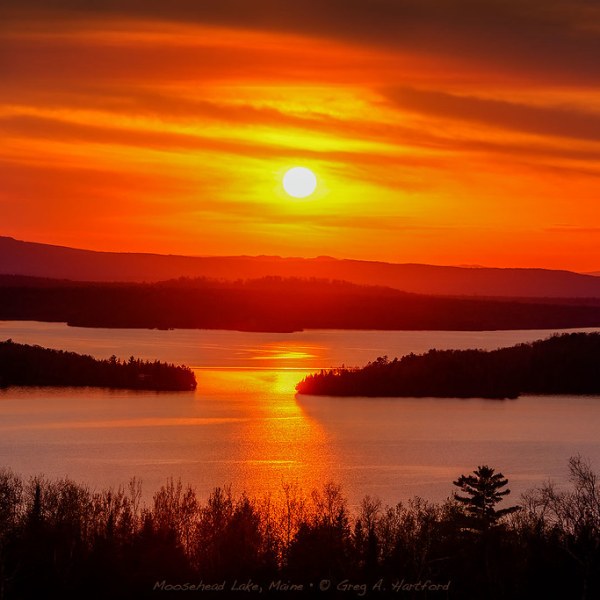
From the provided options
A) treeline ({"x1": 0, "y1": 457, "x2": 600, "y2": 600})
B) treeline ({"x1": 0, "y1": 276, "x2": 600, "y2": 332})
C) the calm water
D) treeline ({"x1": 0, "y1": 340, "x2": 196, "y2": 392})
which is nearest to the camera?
treeline ({"x1": 0, "y1": 457, "x2": 600, "y2": 600})

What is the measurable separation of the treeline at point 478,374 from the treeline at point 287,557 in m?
48.8

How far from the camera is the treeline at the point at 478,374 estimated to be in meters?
78.0

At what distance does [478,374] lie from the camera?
83.7 metres

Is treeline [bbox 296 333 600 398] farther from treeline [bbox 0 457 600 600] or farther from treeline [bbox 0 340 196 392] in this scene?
treeline [bbox 0 457 600 600]

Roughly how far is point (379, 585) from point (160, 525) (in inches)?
232

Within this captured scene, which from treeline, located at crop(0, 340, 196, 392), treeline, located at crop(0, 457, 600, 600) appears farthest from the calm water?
treeline, located at crop(0, 457, 600, 600)

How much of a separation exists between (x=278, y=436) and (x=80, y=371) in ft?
111

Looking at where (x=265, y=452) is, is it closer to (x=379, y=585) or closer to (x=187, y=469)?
(x=187, y=469)

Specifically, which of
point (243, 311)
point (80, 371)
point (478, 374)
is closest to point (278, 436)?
point (80, 371)

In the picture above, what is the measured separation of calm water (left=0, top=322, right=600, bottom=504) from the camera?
38594 millimetres

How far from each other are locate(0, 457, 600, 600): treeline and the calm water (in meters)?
8.69

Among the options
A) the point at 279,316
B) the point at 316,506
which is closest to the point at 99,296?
the point at 279,316

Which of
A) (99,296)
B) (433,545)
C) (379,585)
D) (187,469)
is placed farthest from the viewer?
(99,296)

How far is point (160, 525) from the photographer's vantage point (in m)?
24.9
